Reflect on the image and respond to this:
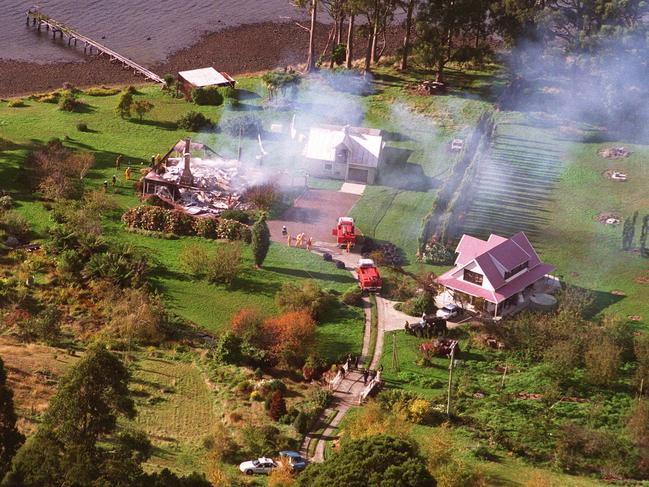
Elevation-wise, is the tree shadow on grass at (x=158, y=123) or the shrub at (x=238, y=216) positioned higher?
the tree shadow on grass at (x=158, y=123)

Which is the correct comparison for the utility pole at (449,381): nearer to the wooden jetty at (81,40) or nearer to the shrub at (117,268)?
the shrub at (117,268)

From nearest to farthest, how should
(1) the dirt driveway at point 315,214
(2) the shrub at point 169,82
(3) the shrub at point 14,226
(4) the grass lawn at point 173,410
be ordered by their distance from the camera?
(4) the grass lawn at point 173,410, (3) the shrub at point 14,226, (1) the dirt driveway at point 315,214, (2) the shrub at point 169,82

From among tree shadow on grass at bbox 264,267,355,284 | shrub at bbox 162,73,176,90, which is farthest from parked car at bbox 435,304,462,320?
shrub at bbox 162,73,176,90

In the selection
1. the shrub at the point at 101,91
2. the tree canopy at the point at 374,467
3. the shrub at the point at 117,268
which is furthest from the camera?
the shrub at the point at 101,91

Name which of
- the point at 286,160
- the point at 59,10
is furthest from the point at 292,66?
the point at 59,10

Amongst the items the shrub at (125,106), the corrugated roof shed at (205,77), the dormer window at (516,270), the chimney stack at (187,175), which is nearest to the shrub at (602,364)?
the dormer window at (516,270)

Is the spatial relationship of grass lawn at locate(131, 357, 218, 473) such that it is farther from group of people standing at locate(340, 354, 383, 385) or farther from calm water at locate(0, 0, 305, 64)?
calm water at locate(0, 0, 305, 64)

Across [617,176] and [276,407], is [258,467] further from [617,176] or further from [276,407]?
[617,176]
